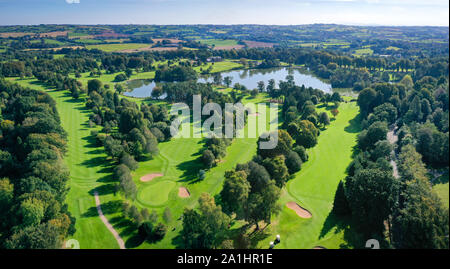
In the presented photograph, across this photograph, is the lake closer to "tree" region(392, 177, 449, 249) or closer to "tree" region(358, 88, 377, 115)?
"tree" region(358, 88, 377, 115)

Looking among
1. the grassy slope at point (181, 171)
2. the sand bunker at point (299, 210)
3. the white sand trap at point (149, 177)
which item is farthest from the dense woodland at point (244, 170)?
the sand bunker at point (299, 210)

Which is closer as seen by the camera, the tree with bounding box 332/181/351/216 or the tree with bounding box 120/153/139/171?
Answer: the tree with bounding box 332/181/351/216

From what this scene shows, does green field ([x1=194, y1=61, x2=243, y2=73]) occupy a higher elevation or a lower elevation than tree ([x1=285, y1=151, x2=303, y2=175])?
higher

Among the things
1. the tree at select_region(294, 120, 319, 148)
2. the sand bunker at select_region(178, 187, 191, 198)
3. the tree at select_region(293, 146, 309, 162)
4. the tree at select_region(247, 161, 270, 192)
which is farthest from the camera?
the tree at select_region(294, 120, 319, 148)

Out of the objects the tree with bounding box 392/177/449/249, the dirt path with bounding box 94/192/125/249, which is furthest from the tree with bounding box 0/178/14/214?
the tree with bounding box 392/177/449/249

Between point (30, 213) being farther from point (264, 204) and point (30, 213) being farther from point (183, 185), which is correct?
point (264, 204)

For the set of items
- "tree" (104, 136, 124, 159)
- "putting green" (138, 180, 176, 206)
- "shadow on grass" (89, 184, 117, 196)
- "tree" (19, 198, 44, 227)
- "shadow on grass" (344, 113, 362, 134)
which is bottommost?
"putting green" (138, 180, 176, 206)

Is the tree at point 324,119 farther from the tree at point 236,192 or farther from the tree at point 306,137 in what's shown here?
the tree at point 236,192
